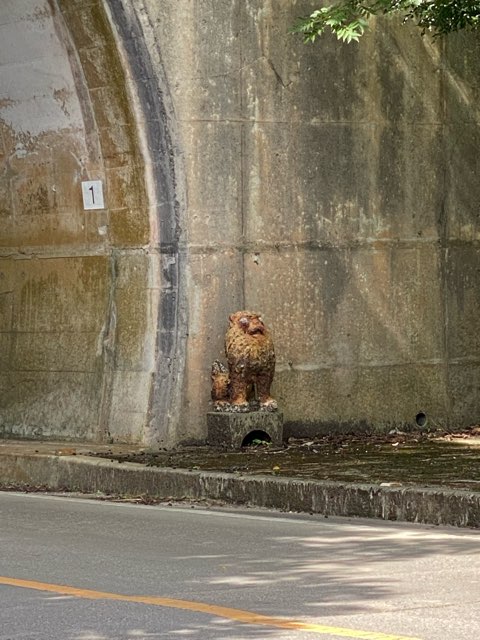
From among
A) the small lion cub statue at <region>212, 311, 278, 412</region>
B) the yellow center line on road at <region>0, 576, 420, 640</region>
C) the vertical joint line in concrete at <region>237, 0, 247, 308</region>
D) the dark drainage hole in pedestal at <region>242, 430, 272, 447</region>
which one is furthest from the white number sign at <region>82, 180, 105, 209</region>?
the yellow center line on road at <region>0, 576, 420, 640</region>

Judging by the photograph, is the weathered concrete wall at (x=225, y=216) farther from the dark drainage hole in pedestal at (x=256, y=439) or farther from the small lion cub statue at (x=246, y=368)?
the dark drainage hole in pedestal at (x=256, y=439)

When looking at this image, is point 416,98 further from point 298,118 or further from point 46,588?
point 46,588

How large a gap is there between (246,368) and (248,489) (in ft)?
8.87

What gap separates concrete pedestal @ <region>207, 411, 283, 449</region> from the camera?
593 inches

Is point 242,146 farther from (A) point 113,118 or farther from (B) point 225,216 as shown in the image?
(A) point 113,118

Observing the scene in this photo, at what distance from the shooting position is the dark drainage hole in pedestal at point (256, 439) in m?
15.2

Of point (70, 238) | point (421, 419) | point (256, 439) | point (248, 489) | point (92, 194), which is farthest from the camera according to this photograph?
point (421, 419)

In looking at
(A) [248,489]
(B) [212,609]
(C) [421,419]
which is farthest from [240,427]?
(B) [212,609]

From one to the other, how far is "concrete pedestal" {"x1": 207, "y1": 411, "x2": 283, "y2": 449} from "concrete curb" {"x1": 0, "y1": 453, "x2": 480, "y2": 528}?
1477 mm

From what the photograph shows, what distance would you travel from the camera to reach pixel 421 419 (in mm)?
16453

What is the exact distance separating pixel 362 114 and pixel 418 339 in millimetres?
2164

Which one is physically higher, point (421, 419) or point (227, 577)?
point (421, 419)

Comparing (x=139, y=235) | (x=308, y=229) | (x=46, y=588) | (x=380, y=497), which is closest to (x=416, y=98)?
(x=308, y=229)

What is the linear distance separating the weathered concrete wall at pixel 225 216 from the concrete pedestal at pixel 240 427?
226 mm
